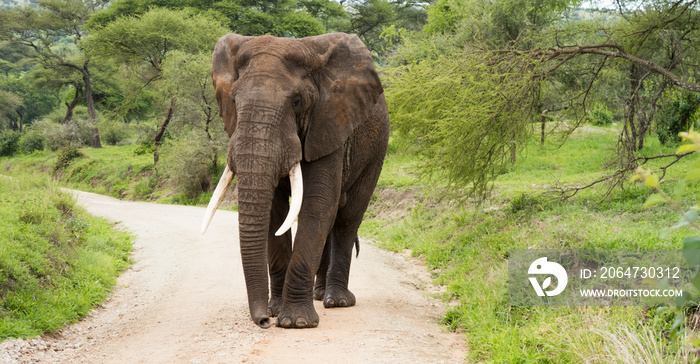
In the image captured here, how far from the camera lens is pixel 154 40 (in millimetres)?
34688

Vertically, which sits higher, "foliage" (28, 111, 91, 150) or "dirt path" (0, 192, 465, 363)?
"dirt path" (0, 192, 465, 363)

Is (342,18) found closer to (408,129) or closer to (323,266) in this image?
(408,129)

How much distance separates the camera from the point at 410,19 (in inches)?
1885

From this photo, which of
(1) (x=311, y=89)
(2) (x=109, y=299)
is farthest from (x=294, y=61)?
(2) (x=109, y=299)

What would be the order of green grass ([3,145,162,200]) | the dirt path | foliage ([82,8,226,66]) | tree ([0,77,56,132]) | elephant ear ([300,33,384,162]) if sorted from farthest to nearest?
tree ([0,77,56,132])
foliage ([82,8,226,66])
green grass ([3,145,162,200])
elephant ear ([300,33,384,162])
the dirt path

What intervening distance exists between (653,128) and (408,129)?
15.6 meters

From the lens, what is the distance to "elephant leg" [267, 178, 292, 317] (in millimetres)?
6713

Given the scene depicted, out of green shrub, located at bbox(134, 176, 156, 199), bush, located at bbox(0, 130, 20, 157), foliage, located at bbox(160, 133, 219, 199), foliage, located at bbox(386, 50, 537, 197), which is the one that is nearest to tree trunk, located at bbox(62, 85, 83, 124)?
bush, located at bbox(0, 130, 20, 157)

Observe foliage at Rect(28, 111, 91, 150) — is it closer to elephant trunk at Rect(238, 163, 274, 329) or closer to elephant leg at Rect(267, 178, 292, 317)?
elephant leg at Rect(267, 178, 292, 317)

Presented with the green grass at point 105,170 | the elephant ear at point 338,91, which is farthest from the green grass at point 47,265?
the green grass at point 105,170

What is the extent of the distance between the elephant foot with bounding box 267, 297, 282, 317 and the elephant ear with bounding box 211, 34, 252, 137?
187 cm

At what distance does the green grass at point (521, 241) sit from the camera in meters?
5.59

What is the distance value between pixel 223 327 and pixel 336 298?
167 centimetres

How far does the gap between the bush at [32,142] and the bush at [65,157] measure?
505cm
